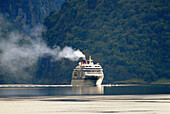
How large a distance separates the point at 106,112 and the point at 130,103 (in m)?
14.3

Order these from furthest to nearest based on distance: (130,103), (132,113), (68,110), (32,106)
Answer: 1. (130,103)
2. (32,106)
3. (68,110)
4. (132,113)

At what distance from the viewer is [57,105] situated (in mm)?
81438

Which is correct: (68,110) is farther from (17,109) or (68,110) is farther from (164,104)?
(164,104)

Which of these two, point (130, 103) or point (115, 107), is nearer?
point (115, 107)

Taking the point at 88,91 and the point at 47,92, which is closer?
the point at 47,92

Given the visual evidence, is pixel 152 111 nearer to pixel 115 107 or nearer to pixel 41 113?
pixel 115 107

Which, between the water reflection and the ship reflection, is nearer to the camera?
the water reflection

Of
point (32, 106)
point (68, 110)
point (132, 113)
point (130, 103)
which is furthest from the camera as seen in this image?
point (130, 103)

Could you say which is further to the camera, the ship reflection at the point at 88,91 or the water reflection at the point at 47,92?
the ship reflection at the point at 88,91

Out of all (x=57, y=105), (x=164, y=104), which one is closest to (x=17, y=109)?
(x=57, y=105)

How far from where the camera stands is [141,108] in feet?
247

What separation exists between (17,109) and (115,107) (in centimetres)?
1299

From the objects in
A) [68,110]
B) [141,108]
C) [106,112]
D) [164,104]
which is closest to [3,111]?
[68,110]

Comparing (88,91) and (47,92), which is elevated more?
(88,91)
